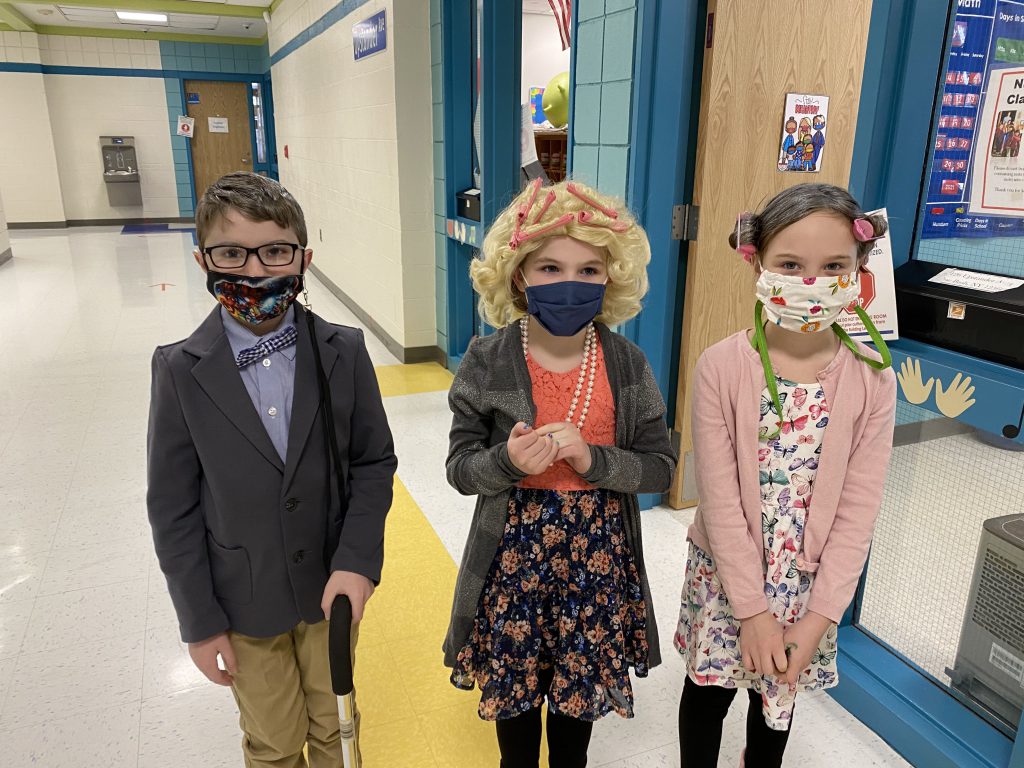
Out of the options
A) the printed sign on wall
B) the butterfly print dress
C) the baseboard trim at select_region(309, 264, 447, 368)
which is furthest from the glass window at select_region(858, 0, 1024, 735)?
the printed sign on wall

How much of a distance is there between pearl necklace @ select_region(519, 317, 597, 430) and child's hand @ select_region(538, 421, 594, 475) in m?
0.07

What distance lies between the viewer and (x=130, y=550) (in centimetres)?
254

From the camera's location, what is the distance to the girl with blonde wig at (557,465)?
46.6 inches

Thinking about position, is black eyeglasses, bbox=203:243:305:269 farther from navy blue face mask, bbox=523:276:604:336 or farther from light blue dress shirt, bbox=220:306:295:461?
navy blue face mask, bbox=523:276:604:336

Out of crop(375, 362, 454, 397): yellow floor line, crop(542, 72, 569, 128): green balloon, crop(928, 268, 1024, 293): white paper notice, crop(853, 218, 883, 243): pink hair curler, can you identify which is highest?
crop(542, 72, 569, 128): green balloon

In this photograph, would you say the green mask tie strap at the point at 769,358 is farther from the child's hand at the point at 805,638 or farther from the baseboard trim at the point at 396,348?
the baseboard trim at the point at 396,348

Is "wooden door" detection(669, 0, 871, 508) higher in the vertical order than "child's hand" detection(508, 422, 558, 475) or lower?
higher

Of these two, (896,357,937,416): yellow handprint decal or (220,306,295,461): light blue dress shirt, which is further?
(896,357,937,416): yellow handprint decal

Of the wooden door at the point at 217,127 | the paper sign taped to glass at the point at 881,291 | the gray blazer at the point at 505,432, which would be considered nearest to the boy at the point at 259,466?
the gray blazer at the point at 505,432

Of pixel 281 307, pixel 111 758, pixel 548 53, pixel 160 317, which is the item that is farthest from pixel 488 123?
pixel 548 53

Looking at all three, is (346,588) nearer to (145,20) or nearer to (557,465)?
(557,465)

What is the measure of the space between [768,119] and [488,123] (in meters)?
1.64

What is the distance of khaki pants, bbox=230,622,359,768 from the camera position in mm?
1260

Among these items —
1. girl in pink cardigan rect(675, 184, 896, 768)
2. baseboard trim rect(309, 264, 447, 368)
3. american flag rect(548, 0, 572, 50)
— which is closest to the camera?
girl in pink cardigan rect(675, 184, 896, 768)
